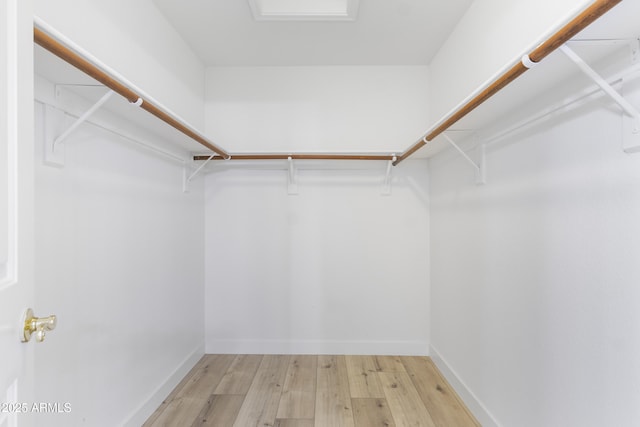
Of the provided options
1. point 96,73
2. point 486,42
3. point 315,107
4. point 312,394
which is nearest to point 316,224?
point 315,107

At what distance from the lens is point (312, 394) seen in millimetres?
1947

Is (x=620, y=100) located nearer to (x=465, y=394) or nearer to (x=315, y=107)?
(x=465, y=394)

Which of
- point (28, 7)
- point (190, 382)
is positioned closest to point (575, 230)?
point (28, 7)

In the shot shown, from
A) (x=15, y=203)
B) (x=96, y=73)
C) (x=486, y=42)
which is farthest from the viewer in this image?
(x=486, y=42)

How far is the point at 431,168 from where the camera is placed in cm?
246

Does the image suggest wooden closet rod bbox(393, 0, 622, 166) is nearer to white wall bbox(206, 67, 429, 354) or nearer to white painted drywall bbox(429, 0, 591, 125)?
white painted drywall bbox(429, 0, 591, 125)

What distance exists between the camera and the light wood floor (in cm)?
172

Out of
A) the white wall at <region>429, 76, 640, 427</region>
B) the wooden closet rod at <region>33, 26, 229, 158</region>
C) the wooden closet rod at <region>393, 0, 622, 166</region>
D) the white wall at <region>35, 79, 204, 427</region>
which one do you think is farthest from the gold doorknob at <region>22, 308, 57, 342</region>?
the white wall at <region>429, 76, 640, 427</region>

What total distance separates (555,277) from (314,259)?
161 centimetres

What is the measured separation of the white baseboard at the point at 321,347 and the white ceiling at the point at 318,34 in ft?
6.81

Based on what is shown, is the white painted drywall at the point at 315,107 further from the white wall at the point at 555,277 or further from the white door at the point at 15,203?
the white door at the point at 15,203

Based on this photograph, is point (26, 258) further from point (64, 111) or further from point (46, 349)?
point (64, 111)

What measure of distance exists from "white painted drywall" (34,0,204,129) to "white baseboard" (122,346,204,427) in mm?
1592

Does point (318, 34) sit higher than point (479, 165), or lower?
higher
